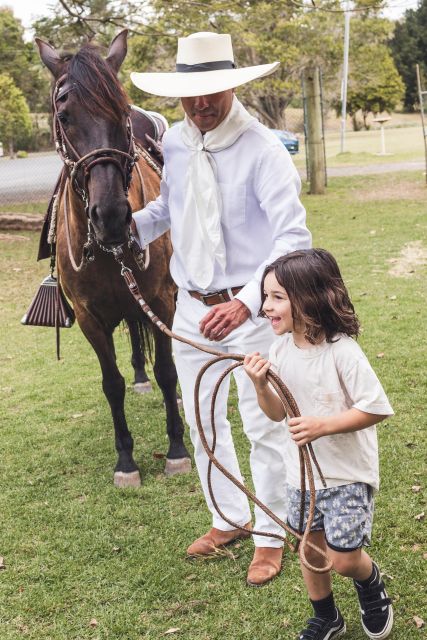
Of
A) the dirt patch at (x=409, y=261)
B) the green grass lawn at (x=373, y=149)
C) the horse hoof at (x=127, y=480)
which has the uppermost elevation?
the horse hoof at (x=127, y=480)

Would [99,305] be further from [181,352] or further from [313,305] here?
[313,305]

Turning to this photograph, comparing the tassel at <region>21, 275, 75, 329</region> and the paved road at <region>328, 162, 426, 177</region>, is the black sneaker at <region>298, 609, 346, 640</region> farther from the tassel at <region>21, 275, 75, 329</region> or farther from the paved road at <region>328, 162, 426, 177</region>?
the paved road at <region>328, 162, 426, 177</region>

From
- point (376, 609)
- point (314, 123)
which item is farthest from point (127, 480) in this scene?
point (314, 123)

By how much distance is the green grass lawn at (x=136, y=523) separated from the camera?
3174mm

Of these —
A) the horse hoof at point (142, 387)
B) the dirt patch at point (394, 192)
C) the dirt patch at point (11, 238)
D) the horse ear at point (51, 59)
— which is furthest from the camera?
the dirt patch at point (394, 192)

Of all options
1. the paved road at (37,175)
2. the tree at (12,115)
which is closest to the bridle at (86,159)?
the paved road at (37,175)

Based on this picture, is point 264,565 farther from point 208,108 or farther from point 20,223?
point 20,223

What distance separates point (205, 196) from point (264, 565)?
1.59m

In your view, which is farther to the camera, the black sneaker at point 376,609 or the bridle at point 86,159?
the bridle at point 86,159

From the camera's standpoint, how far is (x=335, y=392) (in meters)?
2.55

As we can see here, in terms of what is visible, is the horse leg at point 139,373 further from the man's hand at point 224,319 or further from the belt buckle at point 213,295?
the man's hand at point 224,319

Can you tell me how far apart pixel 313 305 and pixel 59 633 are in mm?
1740

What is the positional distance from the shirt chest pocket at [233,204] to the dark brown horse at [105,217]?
499mm

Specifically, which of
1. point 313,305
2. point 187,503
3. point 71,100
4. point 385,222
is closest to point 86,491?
point 187,503
